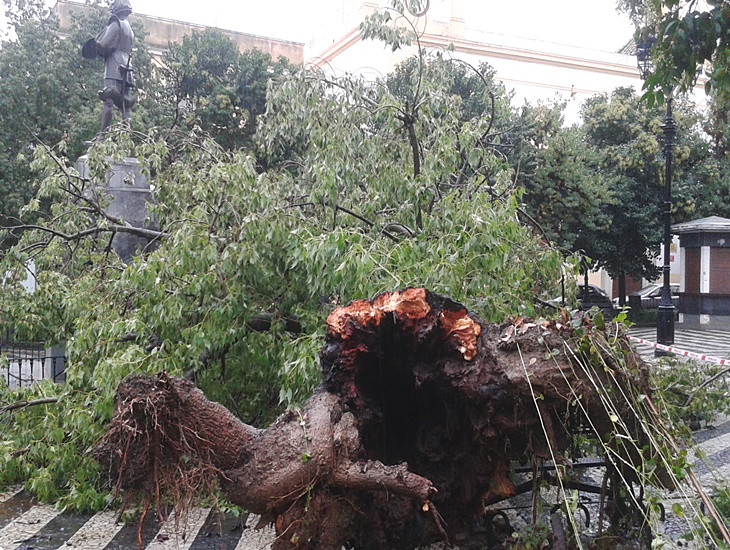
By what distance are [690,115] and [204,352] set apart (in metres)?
20.2

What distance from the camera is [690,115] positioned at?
69.3 feet

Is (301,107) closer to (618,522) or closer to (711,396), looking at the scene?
(618,522)

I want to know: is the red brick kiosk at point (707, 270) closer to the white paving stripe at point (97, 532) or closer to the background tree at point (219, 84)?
the background tree at point (219, 84)

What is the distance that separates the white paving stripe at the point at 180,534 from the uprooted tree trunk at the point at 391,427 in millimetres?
1401

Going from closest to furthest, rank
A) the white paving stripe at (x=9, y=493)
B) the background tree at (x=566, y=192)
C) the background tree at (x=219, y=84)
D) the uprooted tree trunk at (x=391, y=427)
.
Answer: the uprooted tree trunk at (x=391, y=427)
the white paving stripe at (x=9, y=493)
the background tree at (x=566, y=192)
the background tree at (x=219, y=84)

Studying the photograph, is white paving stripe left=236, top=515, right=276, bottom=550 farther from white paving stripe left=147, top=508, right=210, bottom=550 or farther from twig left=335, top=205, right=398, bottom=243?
twig left=335, top=205, right=398, bottom=243

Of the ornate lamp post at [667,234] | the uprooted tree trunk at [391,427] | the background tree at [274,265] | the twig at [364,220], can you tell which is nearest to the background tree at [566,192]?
the ornate lamp post at [667,234]

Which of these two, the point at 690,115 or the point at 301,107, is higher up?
the point at 690,115

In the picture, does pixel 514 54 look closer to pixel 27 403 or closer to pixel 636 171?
pixel 636 171

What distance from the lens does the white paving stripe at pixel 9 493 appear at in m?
5.38

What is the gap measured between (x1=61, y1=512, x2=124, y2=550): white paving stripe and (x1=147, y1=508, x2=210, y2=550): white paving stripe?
322 millimetres

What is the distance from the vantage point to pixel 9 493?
5508 millimetres

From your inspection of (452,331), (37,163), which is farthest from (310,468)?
(37,163)

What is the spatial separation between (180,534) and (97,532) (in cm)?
57
